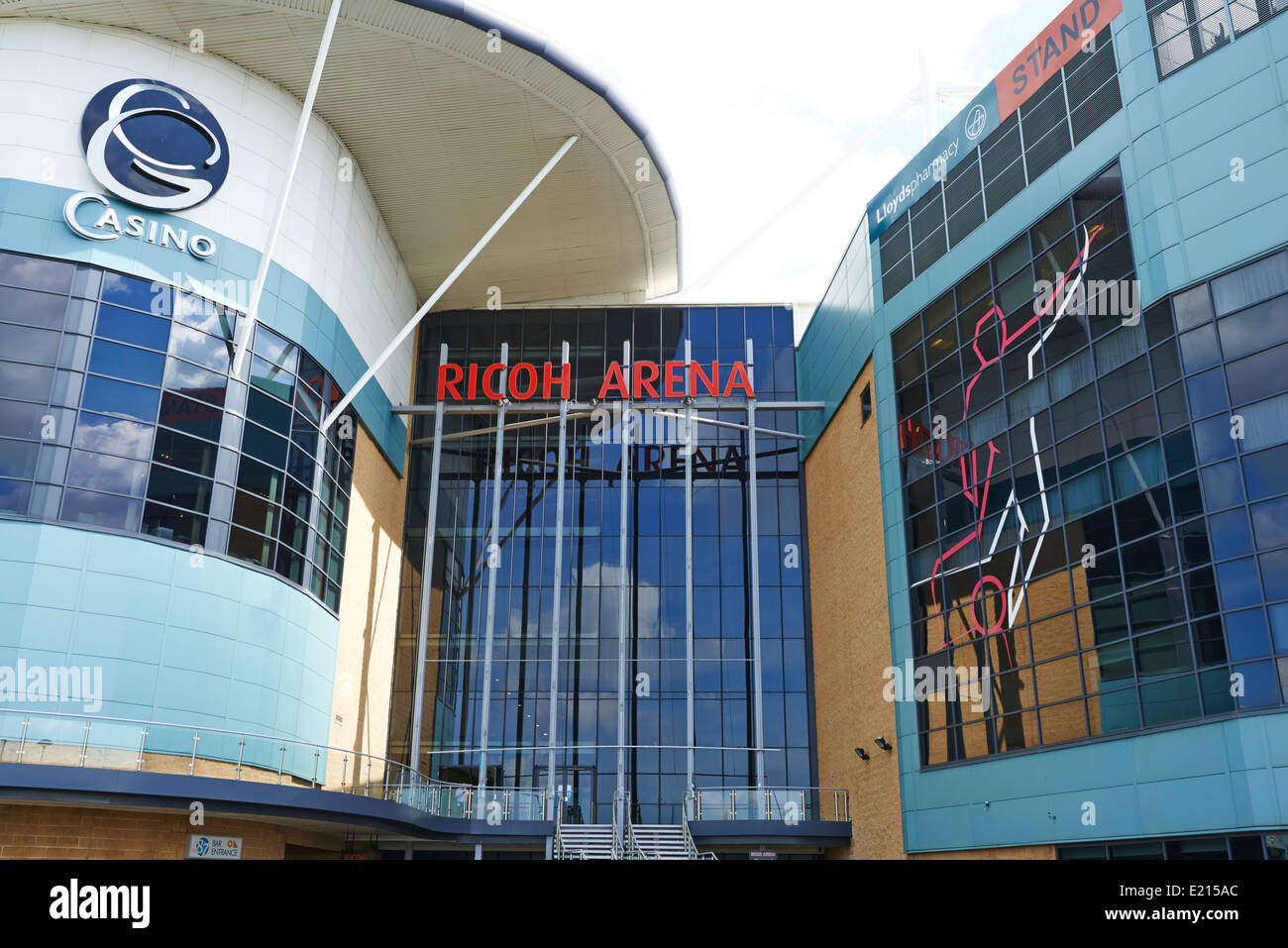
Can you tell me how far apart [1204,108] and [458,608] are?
2650cm

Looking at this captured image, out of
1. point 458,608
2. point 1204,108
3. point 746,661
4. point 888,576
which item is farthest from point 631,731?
point 1204,108

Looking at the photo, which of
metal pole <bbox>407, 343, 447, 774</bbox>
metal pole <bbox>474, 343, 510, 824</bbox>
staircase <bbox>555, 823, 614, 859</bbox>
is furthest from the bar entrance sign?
metal pole <bbox>407, 343, 447, 774</bbox>

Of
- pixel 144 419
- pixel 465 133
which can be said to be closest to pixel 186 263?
pixel 144 419

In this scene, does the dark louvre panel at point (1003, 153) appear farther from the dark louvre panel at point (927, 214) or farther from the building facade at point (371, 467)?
the building facade at point (371, 467)

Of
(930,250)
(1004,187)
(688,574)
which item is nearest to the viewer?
(1004,187)

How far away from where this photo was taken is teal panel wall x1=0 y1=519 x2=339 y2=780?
20.7 meters

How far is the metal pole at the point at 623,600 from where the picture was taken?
33366 millimetres

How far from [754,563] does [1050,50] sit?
1833 cm

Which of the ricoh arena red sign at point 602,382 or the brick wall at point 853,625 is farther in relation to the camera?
the ricoh arena red sign at point 602,382

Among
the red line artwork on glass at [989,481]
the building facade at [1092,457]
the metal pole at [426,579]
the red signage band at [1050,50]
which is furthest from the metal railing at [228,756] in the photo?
the red signage band at [1050,50]

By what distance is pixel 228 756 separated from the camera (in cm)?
2266

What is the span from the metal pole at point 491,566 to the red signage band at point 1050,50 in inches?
733

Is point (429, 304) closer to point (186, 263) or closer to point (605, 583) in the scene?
point (186, 263)
